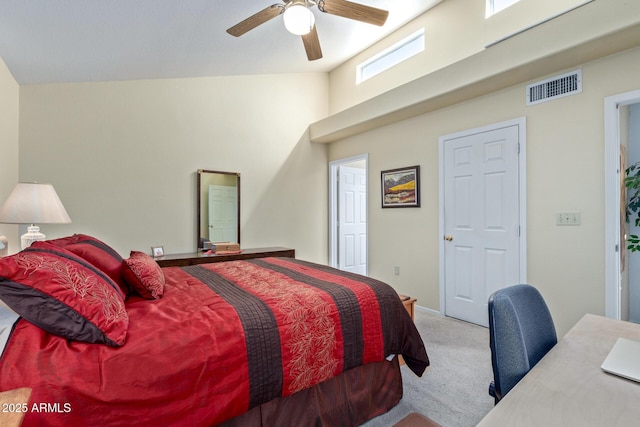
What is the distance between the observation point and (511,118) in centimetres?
303

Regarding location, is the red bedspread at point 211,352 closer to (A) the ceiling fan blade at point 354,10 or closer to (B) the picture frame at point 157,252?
(B) the picture frame at point 157,252

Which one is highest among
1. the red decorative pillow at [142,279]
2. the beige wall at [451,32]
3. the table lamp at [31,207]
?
the beige wall at [451,32]

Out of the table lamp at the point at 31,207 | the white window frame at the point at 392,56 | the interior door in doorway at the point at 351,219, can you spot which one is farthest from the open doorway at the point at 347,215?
the table lamp at the point at 31,207

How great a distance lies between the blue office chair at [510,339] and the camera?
3.28 ft

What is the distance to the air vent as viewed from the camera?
2.64m

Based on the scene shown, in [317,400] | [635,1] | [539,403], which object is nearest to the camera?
[539,403]

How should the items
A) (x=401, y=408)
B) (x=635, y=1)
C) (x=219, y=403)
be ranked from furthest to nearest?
(x=635, y=1) < (x=401, y=408) < (x=219, y=403)

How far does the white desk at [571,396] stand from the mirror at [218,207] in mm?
3701

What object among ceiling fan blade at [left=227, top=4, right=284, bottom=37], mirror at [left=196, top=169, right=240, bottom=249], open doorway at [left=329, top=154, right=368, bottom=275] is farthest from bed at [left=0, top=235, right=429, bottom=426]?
open doorway at [left=329, top=154, right=368, bottom=275]

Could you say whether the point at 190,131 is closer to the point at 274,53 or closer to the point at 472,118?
the point at 274,53

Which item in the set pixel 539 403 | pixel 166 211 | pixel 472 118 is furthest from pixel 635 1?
pixel 166 211

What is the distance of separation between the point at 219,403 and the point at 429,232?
10.1 feet

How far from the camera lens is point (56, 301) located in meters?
1.14

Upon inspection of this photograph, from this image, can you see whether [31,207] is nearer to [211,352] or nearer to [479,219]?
[211,352]
